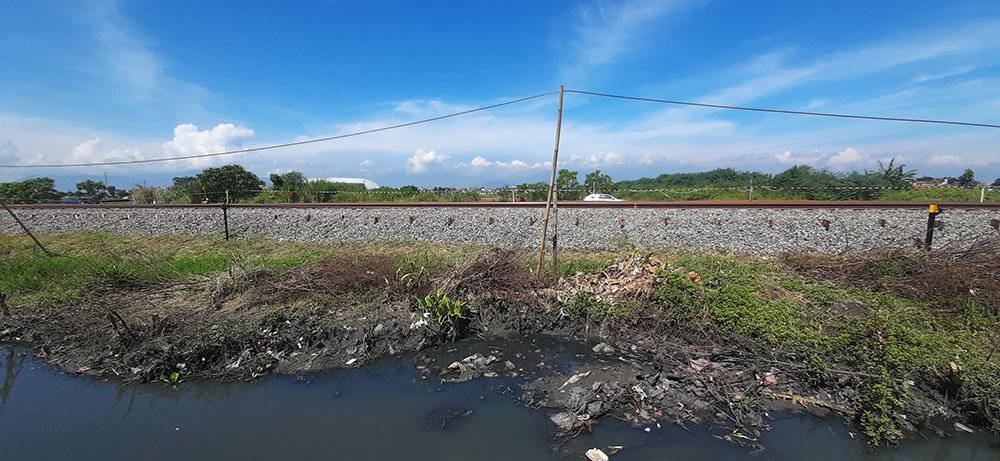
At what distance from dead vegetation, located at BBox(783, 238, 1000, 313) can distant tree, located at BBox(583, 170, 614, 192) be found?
21.3m

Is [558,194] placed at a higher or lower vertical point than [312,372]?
higher

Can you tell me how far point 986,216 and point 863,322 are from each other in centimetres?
806

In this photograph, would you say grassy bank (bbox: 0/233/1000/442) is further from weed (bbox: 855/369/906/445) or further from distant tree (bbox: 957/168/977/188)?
distant tree (bbox: 957/168/977/188)

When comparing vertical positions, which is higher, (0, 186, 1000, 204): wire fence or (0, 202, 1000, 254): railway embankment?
(0, 186, 1000, 204): wire fence

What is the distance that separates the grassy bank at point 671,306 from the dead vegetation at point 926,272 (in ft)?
0.07

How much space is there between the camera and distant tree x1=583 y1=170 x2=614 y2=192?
29.7 meters

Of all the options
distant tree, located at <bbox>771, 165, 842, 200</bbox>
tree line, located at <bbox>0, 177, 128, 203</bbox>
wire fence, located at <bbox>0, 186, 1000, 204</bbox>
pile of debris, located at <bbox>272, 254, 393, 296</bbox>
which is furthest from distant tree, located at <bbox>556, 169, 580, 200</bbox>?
tree line, located at <bbox>0, 177, 128, 203</bbox>

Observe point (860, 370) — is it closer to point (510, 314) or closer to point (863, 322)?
point (863, 322)

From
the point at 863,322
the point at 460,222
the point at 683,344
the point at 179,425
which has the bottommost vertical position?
the point at 179,425

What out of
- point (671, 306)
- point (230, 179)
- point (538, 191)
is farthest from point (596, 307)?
point (230, 179)

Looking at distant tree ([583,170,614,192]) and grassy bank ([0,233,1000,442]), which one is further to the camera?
distant tree ([583,170,614,192])

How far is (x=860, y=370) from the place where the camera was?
489cm

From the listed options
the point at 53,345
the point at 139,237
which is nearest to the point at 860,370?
the point at 53,345

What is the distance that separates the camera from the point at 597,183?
31156mm
